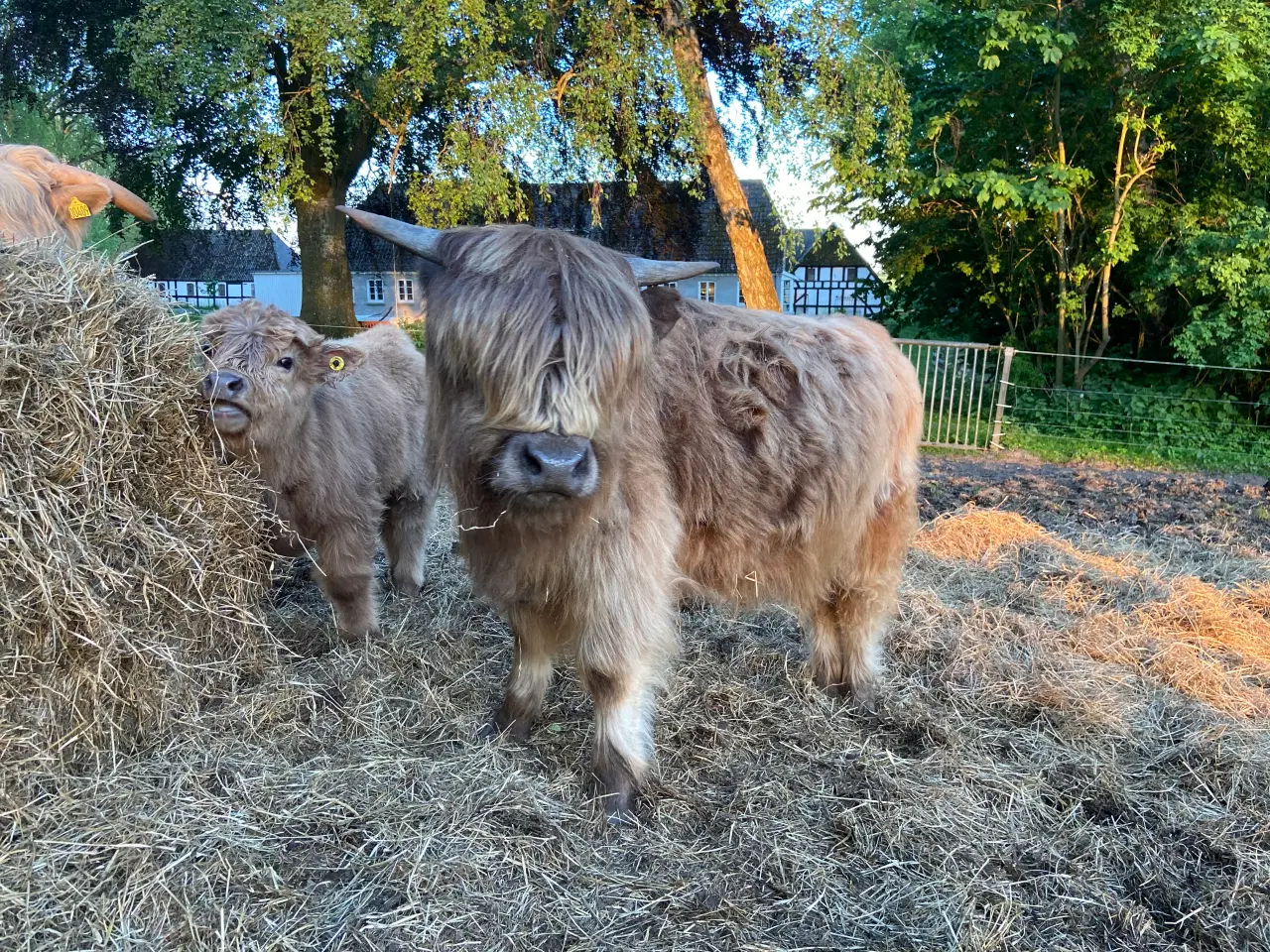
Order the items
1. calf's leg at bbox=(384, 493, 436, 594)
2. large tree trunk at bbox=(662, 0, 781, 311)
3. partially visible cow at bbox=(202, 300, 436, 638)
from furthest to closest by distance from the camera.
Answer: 1. large tree trunk at bbox=(662, 0, 781, 311)
2. calf's leg at bbox=(384, 493, 436, 594)
3. partially visible cow at bbox=(202, 300, 436, 638)

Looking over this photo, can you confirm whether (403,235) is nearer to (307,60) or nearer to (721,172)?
(721,172)

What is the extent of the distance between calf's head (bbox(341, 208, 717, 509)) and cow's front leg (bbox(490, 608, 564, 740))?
88 cm

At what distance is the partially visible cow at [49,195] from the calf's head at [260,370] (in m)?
0.81

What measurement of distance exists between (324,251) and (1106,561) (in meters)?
14.8

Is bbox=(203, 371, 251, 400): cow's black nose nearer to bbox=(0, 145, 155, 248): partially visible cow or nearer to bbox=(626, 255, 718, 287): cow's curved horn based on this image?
bbox=(0, 145, 155, 248): partially visible cow

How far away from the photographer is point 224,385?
3.23 m

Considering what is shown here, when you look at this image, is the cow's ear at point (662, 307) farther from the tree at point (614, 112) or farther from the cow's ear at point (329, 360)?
the tree at point (614, 112)

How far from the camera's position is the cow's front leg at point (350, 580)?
3967 mm

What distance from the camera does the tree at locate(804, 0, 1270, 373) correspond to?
34.4ft

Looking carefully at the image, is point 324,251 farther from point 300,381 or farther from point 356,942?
point 356,942

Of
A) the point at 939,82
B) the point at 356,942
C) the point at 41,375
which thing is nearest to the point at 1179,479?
the point at 939,82

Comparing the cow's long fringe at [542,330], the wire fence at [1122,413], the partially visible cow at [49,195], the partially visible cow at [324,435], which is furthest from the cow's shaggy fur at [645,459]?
the wire fence at [1122,413]

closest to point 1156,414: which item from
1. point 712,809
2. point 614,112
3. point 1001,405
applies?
point 1001,405

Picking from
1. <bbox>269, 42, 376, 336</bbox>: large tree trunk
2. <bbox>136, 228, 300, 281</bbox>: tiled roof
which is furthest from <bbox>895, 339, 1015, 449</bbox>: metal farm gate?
<bbox>136, 228, 300, 281</bbox>: tiled roof
